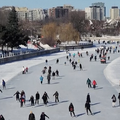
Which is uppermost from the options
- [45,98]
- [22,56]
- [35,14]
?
[35,14]

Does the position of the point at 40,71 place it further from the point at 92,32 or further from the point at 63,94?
the point at 92,32

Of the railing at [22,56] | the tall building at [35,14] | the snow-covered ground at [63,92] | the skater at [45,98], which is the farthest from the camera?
the tall building at [35,14]

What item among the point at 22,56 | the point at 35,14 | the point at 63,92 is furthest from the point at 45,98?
the point at 35,14

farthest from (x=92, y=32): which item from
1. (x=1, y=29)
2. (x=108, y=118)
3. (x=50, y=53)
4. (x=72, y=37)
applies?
(x=108, y=118)

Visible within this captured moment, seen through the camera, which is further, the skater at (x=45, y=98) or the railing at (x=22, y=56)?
the railing at (x=22, y=56)

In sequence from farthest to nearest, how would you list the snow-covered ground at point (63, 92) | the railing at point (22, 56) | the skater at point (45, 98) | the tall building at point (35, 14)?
1. the tall building at point (35, 14)
2. the railing at point (22, 56)
3. the skater at point (45, 98)
4. the snow-covered ground at point (63, 92)

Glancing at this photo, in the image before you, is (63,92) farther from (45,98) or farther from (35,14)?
(35,14)

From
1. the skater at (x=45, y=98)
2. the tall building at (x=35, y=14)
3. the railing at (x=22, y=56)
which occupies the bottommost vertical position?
the railing at (x=22, y=56)

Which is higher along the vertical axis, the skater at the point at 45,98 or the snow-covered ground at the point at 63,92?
the skater at the point at 45,98

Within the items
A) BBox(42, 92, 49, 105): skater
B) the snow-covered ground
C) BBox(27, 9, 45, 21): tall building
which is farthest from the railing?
BBox(27, 9, 45, 21): tall building

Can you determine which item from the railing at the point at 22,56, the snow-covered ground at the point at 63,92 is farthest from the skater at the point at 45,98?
the railing at the point at 22,56

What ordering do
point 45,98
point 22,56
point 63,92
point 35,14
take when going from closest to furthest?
point 45,98 < point 63,92 < point 22,56 < point 35,14

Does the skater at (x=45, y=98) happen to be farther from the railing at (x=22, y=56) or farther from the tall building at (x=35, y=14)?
the tall building at (x=35, y=14)

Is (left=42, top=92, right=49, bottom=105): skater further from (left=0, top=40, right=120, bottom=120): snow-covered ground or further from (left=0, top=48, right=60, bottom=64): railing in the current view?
(left=0, top=48, right=60, bottom=64): railing
